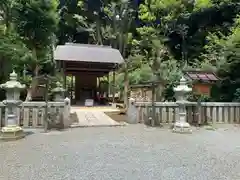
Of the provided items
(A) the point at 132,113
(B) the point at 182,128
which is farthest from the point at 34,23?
(B) the point at 182,128

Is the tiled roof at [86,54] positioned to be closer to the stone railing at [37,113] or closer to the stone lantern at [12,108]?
the stone railing at [37,113]

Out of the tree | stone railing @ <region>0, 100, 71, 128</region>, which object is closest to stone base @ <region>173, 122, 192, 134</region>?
stone railing @ <region>0, 100, 71, 128</region>

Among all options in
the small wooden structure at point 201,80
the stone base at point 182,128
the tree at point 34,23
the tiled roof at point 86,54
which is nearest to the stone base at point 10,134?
the stone base at point 182,128

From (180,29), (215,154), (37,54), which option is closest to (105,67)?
→ (37,54)

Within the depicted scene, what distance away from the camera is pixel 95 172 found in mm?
3457

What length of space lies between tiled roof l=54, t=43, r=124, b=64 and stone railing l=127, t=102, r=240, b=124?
690 centimetres

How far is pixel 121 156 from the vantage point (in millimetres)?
4316

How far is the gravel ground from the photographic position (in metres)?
3.38

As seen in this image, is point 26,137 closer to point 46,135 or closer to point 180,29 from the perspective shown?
point 46,135

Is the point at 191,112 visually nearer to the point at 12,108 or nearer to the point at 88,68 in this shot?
the point at 12,108

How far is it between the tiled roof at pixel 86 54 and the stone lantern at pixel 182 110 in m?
7.88

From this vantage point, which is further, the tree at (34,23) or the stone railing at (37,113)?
the tree at (34,23)

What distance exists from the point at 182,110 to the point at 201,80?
1716mm

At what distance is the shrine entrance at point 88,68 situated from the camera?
47.9 ft
